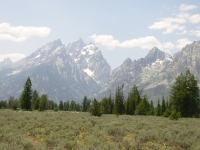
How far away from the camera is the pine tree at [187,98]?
52938mm

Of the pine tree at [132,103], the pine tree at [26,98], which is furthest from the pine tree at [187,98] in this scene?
the pine tree at [26,98]

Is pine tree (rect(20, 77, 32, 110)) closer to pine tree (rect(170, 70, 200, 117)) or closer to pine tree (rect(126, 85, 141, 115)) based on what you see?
pine tree (rect(126, 85, 141, 115))

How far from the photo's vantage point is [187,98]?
53.1 meters

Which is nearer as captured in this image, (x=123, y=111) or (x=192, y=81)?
(x=192, y=81)

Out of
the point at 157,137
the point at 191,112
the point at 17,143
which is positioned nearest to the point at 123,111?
the point at 191,112

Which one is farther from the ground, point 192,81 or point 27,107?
point 192,81

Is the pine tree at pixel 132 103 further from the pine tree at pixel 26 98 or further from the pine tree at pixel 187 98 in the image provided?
the pine tree at pixel 26 98

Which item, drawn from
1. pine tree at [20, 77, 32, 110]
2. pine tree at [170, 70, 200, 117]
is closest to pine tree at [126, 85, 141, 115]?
pine tree at [170, 70, 200, 117]

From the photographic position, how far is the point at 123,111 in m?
86.7

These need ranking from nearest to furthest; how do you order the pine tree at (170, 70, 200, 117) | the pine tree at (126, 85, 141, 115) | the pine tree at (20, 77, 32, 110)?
1. the pine tree at (170, 70, 200, 117)
2. the pine tree at (20, 77, 32, 110)
3. the pine tree at (126, 85, 141, 115)

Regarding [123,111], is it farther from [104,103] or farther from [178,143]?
[178,143]

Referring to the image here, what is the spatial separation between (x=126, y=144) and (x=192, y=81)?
48.0 m

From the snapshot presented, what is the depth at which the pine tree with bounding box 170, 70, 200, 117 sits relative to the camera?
52.9m

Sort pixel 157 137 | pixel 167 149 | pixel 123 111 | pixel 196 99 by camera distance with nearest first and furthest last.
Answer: pixel 167 149
pixel 157 137
pixel 196 99
pixel 123 111
